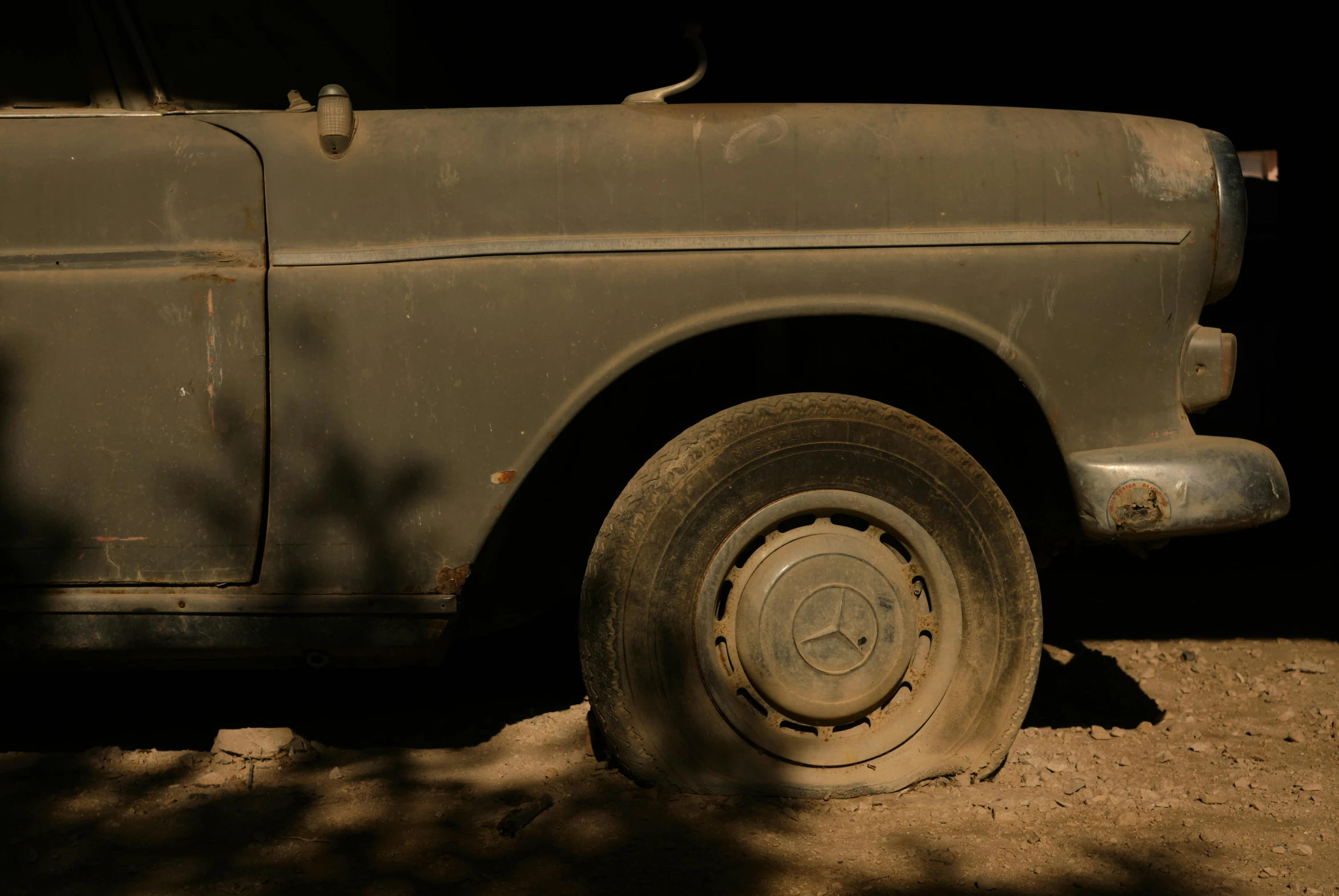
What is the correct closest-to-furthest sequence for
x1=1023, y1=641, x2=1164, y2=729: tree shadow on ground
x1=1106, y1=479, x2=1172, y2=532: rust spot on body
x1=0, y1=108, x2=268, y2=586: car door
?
1. x1=0, y1=108, x2=268, y2=586: car door
2. x1=1106, y1=479, x2=1172, y2=532: rust spot on body
3. x1=1023, y1=641, x2=1164, y2=729: tree shadow on ground

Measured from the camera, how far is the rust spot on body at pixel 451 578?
2.00 meters

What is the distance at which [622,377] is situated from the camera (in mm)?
1997

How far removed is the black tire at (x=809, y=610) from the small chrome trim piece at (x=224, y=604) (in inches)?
14.3

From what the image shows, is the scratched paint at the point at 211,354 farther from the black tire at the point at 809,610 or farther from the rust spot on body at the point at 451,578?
the black tire at the point at 809,610

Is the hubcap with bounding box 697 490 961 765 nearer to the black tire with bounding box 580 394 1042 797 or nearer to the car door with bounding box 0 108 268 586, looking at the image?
the black tire with bounding box 580 394 1042 797

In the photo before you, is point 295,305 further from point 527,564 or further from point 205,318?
point 527,564

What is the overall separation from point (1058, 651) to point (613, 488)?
172cm

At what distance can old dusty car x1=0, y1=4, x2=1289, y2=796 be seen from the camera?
1.94 meters

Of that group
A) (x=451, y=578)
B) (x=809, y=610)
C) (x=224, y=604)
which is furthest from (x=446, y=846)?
(x=809, y=610)

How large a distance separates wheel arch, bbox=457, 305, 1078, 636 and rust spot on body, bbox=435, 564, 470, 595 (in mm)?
33

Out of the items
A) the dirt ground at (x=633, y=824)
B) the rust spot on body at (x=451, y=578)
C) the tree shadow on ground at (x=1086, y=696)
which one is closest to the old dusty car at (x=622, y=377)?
the rust spot on body at (x=451, y=578)

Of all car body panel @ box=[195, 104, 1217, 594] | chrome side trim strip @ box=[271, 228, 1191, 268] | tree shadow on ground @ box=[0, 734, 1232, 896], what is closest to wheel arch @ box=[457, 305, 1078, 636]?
car body panel @ box=[195, 104, 1217, 594]

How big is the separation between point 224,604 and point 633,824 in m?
0.88

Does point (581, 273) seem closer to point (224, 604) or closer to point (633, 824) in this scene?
point (224, 604)
